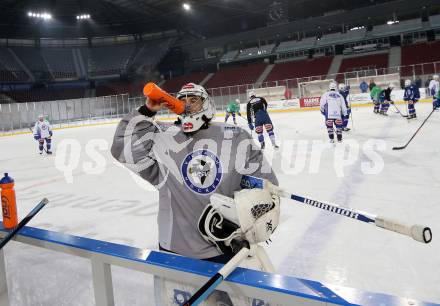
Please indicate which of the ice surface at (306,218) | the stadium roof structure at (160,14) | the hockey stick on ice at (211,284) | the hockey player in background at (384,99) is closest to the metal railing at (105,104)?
the hockey player in background at (384,99)

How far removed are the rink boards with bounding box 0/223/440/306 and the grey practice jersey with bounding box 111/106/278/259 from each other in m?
0.28

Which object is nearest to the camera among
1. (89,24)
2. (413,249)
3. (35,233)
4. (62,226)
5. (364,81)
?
(35,233)

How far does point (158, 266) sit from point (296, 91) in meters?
20.4

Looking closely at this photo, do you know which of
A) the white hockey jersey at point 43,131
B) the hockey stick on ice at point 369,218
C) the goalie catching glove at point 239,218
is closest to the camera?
the hockey stick on ice at point 369,218

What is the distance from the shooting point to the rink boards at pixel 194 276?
110 centimetres

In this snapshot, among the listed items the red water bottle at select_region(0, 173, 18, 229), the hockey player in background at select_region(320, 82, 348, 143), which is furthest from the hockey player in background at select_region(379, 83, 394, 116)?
the red water bottle at select_region(0, 173, 18, 229)

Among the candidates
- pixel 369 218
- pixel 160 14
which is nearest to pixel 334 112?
A: pixel 369 218

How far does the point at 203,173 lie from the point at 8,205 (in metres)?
1.30

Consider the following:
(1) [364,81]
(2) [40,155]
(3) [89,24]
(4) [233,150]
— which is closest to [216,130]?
(4) [233,150]

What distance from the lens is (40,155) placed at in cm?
1096

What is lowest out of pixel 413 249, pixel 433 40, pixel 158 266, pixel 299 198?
pixel 413 249

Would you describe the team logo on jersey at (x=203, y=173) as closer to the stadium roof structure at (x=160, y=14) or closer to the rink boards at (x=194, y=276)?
the rink boards at (x=194, y=276)

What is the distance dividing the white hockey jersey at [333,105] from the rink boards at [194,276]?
7763 mm

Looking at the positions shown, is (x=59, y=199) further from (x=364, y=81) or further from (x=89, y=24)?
(x=89, y=24)
